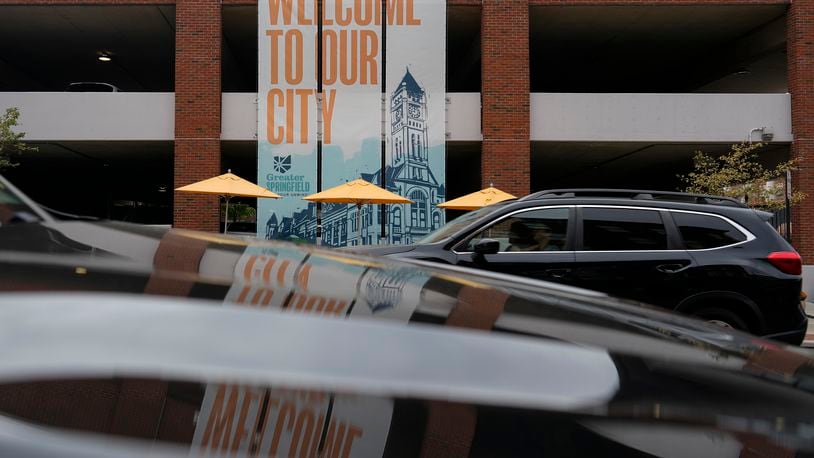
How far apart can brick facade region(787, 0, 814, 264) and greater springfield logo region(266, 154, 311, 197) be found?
13.9 meters

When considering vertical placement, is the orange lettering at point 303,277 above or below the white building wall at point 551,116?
below

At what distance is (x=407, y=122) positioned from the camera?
15328mm

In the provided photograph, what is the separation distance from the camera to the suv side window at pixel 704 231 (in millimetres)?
5953

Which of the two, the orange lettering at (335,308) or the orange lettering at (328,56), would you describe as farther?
the orange lettering at (328,56)

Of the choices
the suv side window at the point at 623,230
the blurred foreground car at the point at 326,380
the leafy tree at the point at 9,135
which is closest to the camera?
the blurred foreground car at the point at 326,380

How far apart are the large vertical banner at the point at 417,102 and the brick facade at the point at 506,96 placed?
1369 millimetres

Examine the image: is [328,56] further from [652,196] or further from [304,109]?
[652,196]

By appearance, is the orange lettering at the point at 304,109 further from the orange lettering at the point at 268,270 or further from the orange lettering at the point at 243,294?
the orange lettering at the point at 243,294

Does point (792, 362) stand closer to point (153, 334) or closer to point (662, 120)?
point (153, 334)

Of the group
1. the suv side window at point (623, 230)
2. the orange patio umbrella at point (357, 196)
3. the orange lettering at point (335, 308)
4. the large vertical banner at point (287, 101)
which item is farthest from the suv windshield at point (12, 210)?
the large vertical banner at point (287, 101)

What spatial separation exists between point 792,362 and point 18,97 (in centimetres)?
1918

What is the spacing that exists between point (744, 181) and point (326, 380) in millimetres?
18319

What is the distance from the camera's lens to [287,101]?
15.3 metres

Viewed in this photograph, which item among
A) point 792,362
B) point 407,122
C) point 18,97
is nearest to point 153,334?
point 792,362
